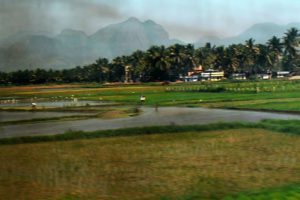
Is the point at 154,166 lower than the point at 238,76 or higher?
lower

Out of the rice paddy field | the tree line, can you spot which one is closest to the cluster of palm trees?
the tree line

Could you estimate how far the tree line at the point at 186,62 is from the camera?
56.3 ft

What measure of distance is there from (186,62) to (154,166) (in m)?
12.4

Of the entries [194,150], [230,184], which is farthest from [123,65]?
[230,184]

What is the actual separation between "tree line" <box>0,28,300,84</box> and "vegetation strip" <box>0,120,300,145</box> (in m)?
5.05

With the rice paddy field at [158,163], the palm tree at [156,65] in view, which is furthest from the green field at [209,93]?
the rice paddy field at [158,163]

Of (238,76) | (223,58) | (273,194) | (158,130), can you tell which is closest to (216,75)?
(223,58)

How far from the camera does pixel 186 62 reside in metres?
18.8

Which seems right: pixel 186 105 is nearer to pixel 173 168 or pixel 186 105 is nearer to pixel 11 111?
pixel 11 111

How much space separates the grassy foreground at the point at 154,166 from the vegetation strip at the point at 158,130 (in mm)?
79

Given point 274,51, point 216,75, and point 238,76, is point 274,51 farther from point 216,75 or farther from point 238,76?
point 216,75

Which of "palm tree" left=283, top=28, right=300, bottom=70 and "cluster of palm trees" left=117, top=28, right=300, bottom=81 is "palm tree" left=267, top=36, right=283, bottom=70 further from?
"palm tree" left=283, top=28, right=300, bottom=70

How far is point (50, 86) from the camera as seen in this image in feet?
55.1

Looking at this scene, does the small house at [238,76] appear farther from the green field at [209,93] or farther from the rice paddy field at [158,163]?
the rice paddy field at [158,163]
